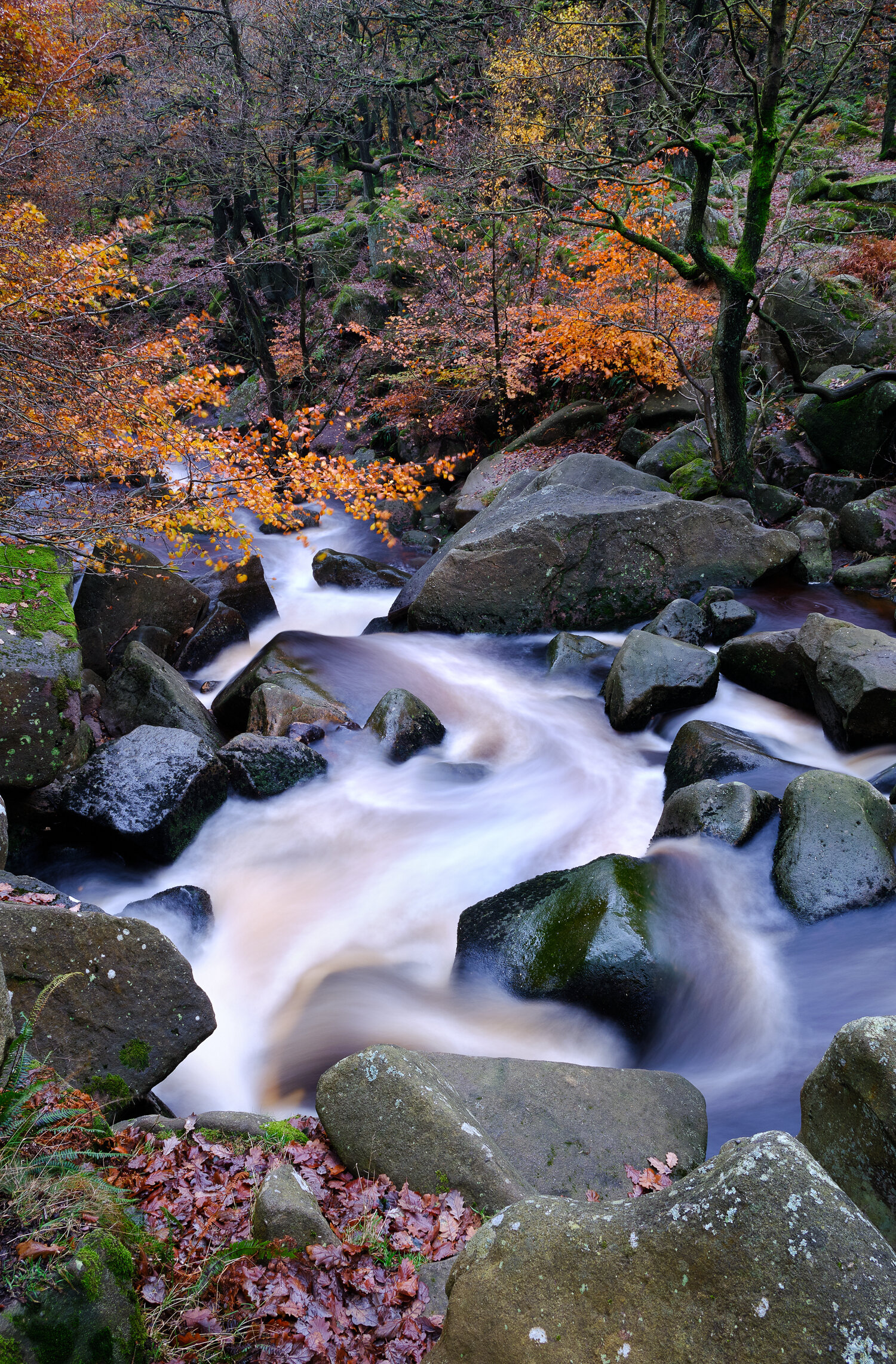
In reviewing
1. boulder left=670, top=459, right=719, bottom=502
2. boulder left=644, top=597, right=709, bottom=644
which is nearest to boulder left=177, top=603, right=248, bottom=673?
boulder left=644, top=597, right=709, bottom=644

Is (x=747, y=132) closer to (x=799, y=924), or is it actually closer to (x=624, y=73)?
(x=624, y=73)

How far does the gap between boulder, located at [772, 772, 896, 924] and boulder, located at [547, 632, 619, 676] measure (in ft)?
14.3

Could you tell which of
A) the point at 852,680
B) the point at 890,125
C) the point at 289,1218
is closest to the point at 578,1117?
the point at 289,1218

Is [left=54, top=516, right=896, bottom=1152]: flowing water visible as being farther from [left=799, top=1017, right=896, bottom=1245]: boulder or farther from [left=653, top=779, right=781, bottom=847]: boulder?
[left=799, top=1017, right=896, bottom=1245]: boulder

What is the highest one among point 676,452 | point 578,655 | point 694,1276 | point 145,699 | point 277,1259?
point 694,1276

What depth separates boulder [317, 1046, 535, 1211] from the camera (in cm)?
330

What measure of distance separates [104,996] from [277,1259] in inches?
68.8

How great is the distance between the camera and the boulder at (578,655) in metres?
10.0

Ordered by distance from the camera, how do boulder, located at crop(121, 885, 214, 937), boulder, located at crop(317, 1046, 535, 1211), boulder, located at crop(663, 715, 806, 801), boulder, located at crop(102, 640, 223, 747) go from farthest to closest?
Answer: boulder, located at crop(102, 640, 223, 747), boulder, located at crop(663, 715, 806, 801), boulder, located at crop(121, 885, 214, 937), boulder, located at crop(317, 1046, 535, 1211)

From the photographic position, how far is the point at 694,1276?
1.76 meters

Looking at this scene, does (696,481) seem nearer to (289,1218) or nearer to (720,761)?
(720,761)

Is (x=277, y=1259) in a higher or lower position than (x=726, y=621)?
higher

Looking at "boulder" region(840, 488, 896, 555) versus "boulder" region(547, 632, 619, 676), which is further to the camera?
"boulder" region(840, 488, 896, 555)

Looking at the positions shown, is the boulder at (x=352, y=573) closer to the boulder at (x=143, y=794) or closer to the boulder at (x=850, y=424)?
the boulder at (x=143, y=794)
